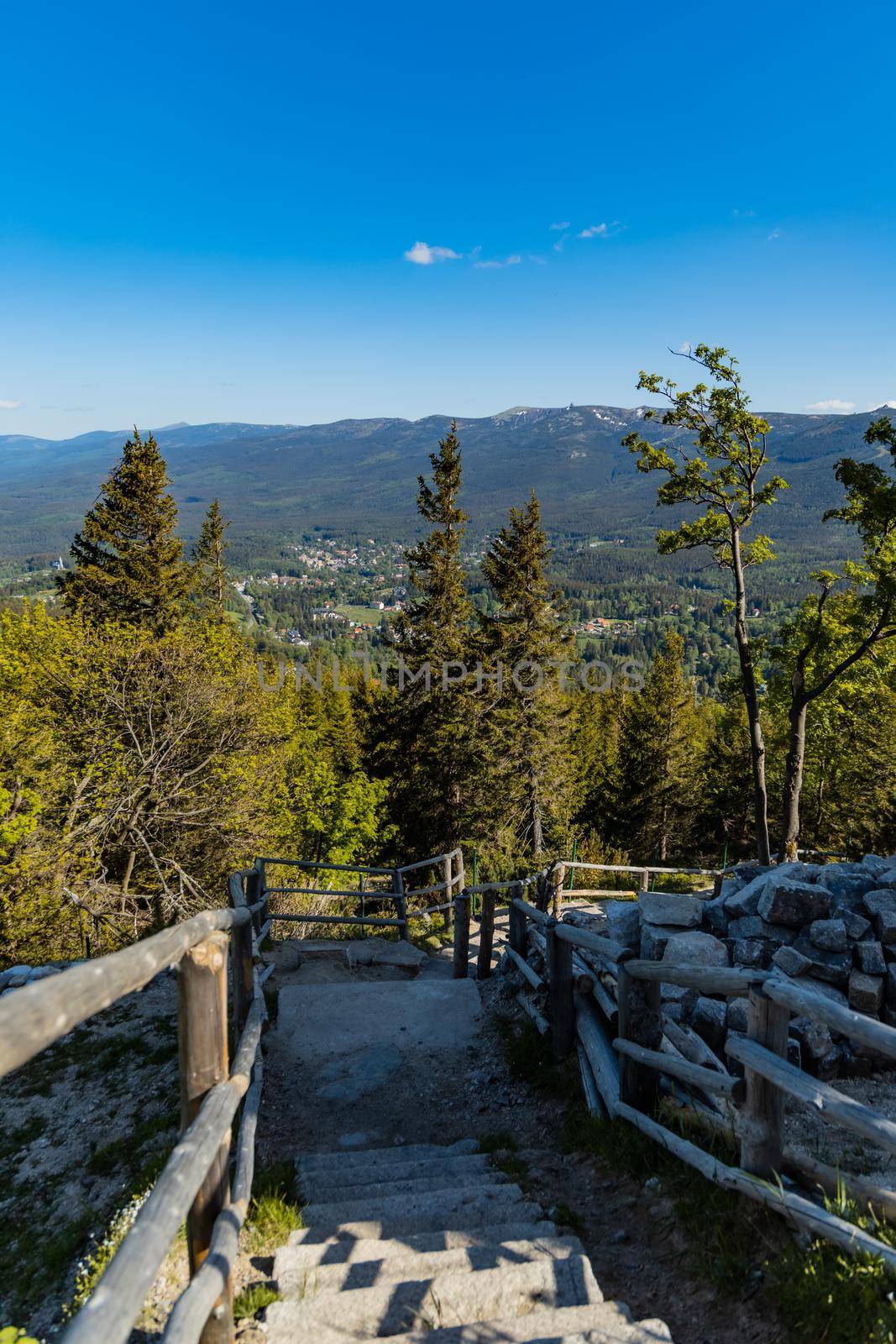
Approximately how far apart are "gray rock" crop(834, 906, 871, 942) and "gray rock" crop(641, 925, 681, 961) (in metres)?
1.52

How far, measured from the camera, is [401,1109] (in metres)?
6.22

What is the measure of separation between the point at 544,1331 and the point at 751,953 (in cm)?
459

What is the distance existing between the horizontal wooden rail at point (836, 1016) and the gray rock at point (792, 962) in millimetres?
3147

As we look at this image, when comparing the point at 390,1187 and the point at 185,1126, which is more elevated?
the point at 185,1126

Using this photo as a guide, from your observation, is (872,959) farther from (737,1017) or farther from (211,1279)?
(211,1279)

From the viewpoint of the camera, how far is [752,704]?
16188mm

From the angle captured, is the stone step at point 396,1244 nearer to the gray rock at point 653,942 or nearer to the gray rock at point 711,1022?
the gray rock at point 711,1022

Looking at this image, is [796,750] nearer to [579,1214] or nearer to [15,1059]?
[579,1214]

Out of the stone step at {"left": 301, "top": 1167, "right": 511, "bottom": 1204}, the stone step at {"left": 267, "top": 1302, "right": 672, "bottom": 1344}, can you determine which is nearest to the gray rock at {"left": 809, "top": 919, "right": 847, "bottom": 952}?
the stone step at {"left": 301, "top": 1167, "right": 511, "bottom": 1204}

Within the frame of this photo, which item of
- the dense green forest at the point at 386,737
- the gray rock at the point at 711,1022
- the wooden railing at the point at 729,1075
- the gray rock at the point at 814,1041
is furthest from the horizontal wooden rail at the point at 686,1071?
the dense green forest at the point at 386,737

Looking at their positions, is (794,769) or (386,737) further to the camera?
(386,737)

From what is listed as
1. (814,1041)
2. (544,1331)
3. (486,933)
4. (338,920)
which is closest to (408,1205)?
(544,1331)

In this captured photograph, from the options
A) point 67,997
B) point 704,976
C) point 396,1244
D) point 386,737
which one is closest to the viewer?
point 67,997

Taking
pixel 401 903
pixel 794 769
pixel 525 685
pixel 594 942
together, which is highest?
pixel 594 942
